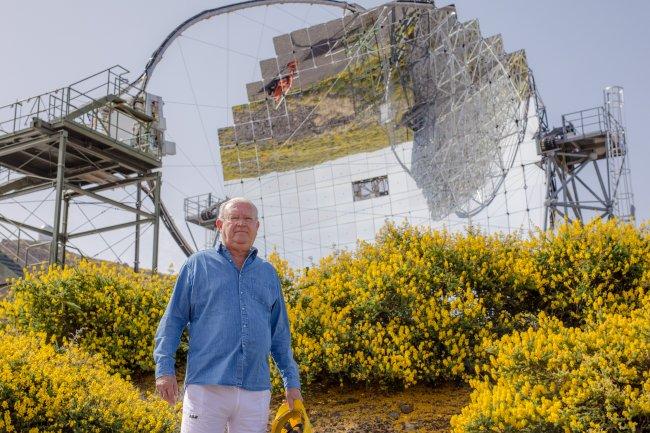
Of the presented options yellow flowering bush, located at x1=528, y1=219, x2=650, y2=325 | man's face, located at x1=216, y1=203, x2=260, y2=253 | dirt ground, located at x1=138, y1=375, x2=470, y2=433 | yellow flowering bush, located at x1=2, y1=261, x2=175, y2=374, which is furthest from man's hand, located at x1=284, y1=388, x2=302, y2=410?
yellow flowering bush, located at x1=2, y1=261, x2=175, y2=374

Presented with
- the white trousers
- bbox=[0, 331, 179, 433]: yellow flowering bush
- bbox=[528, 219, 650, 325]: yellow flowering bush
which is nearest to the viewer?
the white trousers

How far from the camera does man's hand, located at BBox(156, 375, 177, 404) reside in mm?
4113

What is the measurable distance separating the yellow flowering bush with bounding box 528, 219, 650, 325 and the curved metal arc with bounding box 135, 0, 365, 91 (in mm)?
17594

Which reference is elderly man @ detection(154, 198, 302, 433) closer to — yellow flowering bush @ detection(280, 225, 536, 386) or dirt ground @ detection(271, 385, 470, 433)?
dirt ground @ detection(271, 385, 470, 433)

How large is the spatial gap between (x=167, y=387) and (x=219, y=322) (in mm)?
452

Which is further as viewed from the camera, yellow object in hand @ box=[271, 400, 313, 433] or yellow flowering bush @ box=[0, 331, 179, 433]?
yellow flowering bush @ box=[0, 331, 179, 433]

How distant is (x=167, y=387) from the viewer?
4133 millimetres

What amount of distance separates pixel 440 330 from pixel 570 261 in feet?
6.45

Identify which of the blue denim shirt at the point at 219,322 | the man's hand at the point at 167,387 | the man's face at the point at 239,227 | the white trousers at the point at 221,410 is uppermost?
the man's face at the point at 239,227

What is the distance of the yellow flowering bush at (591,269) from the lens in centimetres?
866

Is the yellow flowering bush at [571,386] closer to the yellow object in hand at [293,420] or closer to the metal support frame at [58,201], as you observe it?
the yellow object in hand at [293,420]

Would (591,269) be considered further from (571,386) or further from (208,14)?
(208,14)

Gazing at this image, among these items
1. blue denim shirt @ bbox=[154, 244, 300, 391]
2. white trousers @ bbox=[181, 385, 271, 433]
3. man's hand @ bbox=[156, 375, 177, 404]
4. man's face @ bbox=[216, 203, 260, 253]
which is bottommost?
white trousers @ bbox=[181, 385, 271, 433]

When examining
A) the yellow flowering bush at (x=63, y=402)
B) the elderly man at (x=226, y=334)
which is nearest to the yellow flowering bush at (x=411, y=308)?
the yellow flowering bush at (x=63, y=402)
